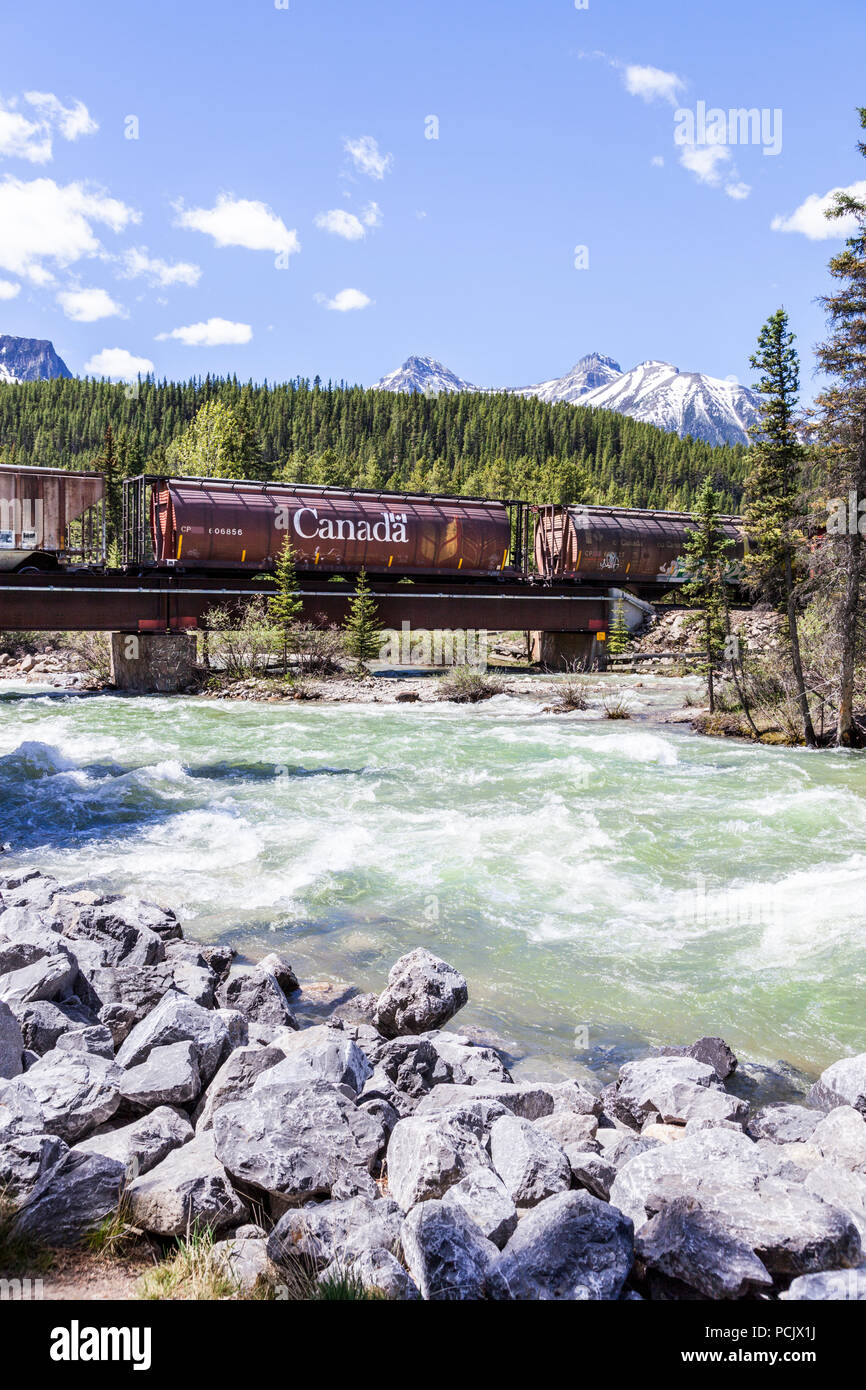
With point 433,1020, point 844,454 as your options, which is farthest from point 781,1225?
point 844,454

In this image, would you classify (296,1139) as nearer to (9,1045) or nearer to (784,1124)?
(9,1045)

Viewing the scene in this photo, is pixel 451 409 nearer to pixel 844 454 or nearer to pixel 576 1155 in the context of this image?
pixel 844 454

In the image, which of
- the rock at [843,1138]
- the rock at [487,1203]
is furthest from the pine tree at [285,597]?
the rock at [487,1203]

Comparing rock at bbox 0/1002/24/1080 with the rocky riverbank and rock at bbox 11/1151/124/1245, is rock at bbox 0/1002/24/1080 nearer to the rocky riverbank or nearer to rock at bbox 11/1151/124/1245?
the rocky riverbank

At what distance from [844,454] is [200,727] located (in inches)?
642

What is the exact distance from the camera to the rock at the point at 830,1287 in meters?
3.18

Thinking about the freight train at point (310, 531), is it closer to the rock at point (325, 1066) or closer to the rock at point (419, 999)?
the rock at point (419, 999)

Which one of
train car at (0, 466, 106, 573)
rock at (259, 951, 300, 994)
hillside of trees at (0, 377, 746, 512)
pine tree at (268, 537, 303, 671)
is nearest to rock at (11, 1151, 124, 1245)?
rock at (259, 951, 300, 994)

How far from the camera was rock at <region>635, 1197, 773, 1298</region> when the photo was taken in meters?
3.30

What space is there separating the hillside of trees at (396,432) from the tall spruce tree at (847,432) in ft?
347

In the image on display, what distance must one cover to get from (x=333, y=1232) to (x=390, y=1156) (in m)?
0.79

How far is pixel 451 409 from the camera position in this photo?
151 m

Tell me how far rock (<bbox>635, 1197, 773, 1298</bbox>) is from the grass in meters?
25.2
